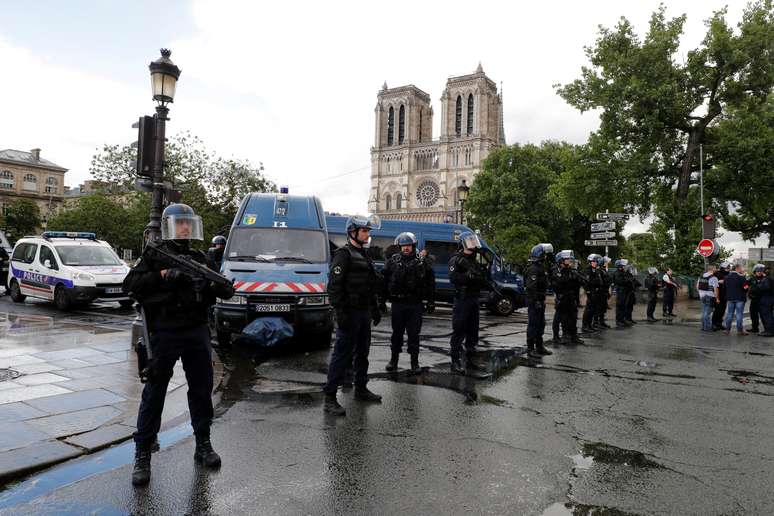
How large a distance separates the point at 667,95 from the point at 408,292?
62.6 feet

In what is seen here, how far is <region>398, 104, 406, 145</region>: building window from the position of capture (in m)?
103

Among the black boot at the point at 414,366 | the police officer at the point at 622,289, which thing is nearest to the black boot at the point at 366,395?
the black boot at the point at 414,366

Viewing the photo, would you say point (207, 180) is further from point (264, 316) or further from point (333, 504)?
point (333, 504)

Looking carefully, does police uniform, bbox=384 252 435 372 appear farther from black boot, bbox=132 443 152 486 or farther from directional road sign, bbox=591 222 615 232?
directional road sign, bbox=591 222 615 232

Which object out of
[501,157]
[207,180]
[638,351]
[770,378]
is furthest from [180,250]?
[501,157]

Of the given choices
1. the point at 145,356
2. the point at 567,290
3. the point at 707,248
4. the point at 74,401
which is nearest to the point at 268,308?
the point at 74,401

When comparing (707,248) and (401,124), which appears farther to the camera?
(401,124)

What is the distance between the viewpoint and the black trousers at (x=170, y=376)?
373 centimetres

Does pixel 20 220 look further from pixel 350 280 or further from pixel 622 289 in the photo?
pixel 350 280

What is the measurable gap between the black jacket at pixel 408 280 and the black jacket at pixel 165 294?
3371 mm

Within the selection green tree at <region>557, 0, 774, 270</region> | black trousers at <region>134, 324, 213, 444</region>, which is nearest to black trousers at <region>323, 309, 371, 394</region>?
black trousers at <region>134, 324, 213, 444</region>

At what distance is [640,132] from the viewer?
22906 mm

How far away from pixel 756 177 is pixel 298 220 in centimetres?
1947

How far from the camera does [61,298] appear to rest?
13047 millimetres
